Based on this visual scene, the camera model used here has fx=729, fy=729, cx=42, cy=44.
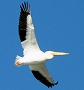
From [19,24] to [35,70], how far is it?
3.25 meters

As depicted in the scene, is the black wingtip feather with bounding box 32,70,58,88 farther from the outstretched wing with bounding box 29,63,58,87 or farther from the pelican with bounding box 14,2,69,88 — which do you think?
the pelican with bounding box 14,2,69,88

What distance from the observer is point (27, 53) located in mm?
39094

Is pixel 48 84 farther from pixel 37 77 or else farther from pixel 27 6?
pixel 27 6

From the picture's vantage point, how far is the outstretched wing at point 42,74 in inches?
1586

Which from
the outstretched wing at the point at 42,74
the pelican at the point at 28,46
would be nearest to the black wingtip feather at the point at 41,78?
the outstretched wing at the point at 42,74

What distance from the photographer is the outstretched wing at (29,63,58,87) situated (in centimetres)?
4028

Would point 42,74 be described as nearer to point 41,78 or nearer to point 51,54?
point 41,78

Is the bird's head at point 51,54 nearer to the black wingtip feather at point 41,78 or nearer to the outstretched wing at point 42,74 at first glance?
the outstretched wing at point 42,74

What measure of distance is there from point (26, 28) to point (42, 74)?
335 centimetres

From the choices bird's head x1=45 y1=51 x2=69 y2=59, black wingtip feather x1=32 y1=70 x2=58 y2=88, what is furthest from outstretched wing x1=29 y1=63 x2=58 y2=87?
bird's head x1=45 y1=51 x2=69 y2=59

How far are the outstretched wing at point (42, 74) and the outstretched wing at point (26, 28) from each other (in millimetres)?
1726

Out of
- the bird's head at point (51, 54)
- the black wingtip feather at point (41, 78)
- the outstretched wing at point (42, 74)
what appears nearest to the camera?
the bird's head at point (51, 54)

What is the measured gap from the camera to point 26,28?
38.7 m

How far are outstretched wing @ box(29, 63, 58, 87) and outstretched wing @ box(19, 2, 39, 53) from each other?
1726 millimetres
